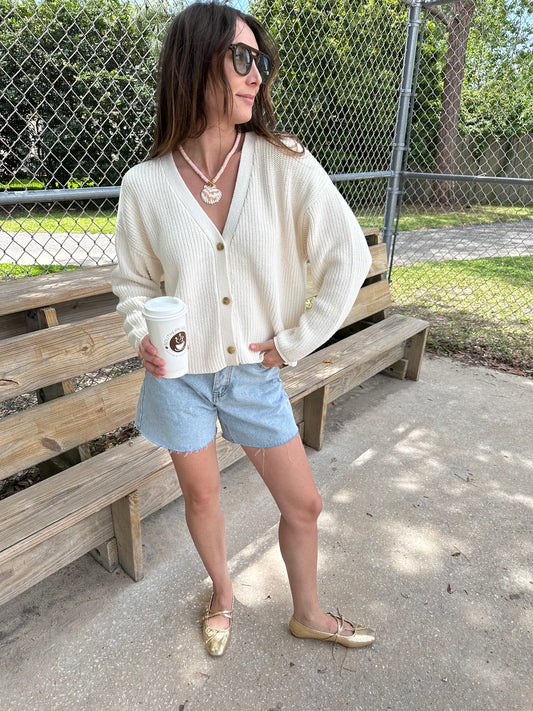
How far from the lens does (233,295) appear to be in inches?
56.8

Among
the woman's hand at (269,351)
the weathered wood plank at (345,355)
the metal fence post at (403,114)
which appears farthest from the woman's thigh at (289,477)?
the metal fence post at (403,114)

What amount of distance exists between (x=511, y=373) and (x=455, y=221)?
8.05 m

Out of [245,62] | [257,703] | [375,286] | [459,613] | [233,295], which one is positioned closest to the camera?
[245,62]

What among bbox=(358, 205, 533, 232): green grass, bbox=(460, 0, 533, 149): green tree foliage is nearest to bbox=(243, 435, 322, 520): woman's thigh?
bbox=(358, 205, 533, 232): green grass

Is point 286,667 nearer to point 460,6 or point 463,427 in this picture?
point 463,427

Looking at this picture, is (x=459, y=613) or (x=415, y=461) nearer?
(x=459, y=613)

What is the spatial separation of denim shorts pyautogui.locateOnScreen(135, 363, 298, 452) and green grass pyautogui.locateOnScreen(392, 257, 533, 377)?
10.9 ft

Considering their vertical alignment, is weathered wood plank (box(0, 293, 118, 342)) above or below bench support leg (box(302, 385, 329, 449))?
above

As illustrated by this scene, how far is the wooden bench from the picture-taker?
1857 mm

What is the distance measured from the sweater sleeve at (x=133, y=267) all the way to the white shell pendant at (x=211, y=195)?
190 millimetres

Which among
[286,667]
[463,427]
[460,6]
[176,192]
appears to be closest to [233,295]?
[176,192]

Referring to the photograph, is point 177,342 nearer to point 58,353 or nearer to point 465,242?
point 58,353

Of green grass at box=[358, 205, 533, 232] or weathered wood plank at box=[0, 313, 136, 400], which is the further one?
green grass at box=[358, 205, 533, 232]

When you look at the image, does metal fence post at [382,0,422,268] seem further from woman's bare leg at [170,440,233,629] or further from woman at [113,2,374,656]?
woman's bare leg at [170,440,233,629]
